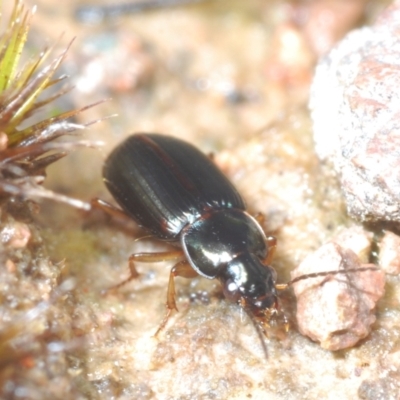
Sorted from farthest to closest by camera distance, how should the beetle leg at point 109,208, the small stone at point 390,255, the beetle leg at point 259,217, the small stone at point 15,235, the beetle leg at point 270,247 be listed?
the beetle leg at point 109,208
the beetle leg at point 259,217
the beetle leg at point 270,247
the small stone at point 390,255
the small stone at point 15,235

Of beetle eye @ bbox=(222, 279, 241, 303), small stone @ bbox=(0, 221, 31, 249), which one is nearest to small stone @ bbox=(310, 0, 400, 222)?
beetle eye @ bbox=(222, 279, 241, 303)

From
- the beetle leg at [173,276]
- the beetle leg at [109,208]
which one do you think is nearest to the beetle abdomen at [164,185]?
the beetle leg at [109,208]

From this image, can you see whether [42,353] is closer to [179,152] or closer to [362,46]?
[179,152]

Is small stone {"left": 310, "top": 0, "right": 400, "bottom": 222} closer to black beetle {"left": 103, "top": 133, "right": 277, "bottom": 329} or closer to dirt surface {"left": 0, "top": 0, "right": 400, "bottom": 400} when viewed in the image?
dirt surface {"left": 0, "top": 0, "right": 400, "bottom": 400}

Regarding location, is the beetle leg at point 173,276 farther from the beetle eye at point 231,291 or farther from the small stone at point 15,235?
the small stone at point 15,235

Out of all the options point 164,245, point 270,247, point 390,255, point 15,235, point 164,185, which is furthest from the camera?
point 164,245

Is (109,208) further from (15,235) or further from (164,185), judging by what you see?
(15,235)

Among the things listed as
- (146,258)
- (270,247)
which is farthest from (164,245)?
(270,247)
